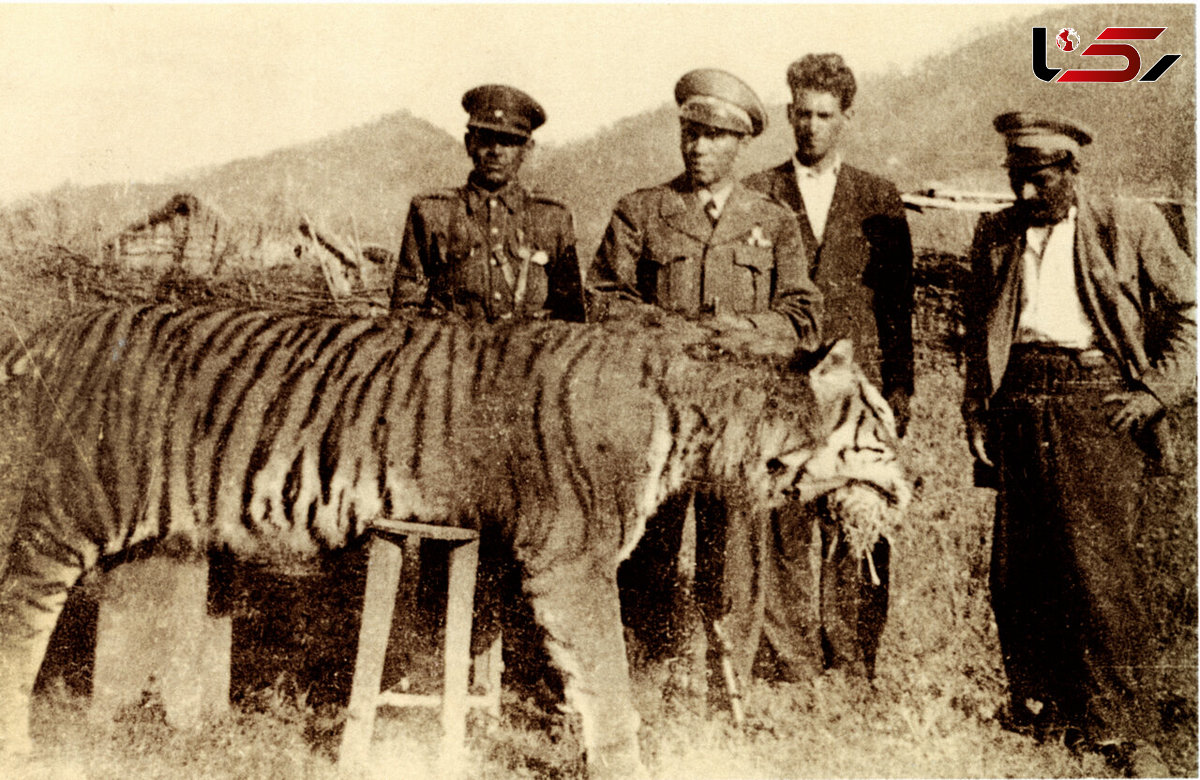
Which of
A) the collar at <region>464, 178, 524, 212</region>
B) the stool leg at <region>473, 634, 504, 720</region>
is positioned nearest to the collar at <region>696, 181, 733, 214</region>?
the collar at <region>464, 178, 524, 212</region>

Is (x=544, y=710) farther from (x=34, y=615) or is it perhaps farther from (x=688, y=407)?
(x=34, y=615)

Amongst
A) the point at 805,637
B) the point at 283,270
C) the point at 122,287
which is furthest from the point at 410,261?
the point at 805,637

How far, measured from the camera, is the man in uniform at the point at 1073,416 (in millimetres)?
3967

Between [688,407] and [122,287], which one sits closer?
[688,407]

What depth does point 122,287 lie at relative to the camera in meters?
4.32

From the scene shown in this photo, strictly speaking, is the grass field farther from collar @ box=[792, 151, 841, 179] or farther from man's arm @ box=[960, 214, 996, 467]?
collar @ box=[792, 151, 841, 179]

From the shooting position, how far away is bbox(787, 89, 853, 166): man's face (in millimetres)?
4230

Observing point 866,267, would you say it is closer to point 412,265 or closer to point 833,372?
point 833,372

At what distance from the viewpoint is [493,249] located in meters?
4.12

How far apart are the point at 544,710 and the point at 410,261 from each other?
1942 millimetres

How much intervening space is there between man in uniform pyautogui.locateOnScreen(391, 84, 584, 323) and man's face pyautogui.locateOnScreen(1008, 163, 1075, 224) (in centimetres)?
194

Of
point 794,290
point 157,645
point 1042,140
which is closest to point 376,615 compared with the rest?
point 157,645

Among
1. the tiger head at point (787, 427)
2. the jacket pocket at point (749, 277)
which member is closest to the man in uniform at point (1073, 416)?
the tiger head at point (787, 427)

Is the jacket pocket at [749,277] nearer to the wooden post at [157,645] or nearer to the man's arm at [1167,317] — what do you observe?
the man's arm at [1167,317]
